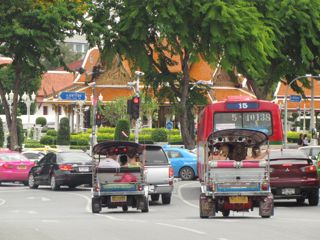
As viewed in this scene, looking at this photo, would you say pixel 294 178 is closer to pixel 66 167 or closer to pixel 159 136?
pixel 66 167

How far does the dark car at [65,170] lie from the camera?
40.1 meters

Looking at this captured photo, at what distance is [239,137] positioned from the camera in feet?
78.7

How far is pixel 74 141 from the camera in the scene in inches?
3469

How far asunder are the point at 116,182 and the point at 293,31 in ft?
91.5

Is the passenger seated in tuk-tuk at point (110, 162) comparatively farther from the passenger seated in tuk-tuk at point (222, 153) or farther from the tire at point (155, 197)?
the tire at point (155, 197)

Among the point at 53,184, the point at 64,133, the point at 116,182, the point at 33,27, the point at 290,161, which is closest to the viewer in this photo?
the point at 116,182

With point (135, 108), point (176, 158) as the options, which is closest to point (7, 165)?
point (135, 108)

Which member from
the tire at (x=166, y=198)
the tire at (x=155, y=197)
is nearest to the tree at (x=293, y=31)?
the tire at (x=155, y=197)

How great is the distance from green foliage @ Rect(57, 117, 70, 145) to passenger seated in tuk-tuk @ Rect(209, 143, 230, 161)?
2459 inches

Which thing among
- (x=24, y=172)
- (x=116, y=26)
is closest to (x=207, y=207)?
(x=24, y=172)

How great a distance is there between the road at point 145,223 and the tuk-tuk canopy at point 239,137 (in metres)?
1.75

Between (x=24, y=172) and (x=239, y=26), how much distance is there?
1222 cm

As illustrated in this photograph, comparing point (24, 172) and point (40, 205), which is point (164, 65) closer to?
point (24, 172)

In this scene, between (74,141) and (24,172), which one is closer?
(24,172)
